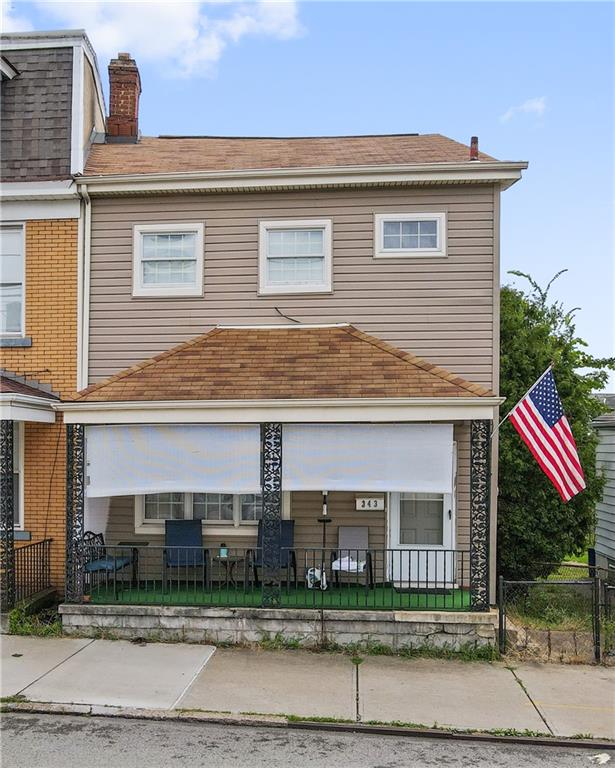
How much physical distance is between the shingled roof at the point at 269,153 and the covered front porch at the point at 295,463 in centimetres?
300

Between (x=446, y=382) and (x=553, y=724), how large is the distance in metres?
4.05

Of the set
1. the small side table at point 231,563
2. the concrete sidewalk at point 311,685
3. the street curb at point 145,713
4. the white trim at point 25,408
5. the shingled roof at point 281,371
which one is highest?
the shingled roof at point 281,371

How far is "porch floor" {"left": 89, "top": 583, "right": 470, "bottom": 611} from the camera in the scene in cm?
865

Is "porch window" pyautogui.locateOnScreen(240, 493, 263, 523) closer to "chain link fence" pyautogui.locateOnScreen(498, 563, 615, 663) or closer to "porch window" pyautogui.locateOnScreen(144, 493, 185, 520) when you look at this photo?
"porch window" pyautogui.locateOnScreen(144, 493, 185, 520)

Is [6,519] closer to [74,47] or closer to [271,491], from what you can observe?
[271,491]

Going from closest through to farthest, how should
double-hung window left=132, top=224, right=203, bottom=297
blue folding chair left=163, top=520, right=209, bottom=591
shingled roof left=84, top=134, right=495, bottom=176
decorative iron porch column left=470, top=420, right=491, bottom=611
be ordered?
decorative iron porch column left=470, top=420, right=491, bottom=611 < blue folding chair left=163, top=520, right=209, bottom=591 < double-hung window left=132, top=224, right=203, bottom=297 < shingled roof left=84, top=134, right=495, bottom=176

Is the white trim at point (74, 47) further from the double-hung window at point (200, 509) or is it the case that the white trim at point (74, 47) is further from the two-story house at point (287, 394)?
the double-hung window at point (200, 509)

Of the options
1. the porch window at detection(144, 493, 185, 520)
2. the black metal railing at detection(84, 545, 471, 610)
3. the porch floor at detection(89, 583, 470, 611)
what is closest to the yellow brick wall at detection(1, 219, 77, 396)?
the porch window at detection(144, 493, 185, 520)

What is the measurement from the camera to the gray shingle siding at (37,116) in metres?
10.6

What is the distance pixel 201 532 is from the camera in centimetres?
1019

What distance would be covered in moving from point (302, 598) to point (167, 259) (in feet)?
17.5

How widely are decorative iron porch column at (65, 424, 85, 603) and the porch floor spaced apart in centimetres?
27

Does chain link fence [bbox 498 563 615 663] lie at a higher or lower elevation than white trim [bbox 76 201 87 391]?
lower

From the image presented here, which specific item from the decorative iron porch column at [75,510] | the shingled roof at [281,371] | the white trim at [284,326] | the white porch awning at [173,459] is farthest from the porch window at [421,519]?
the decorative iron porch column at [75,510]
